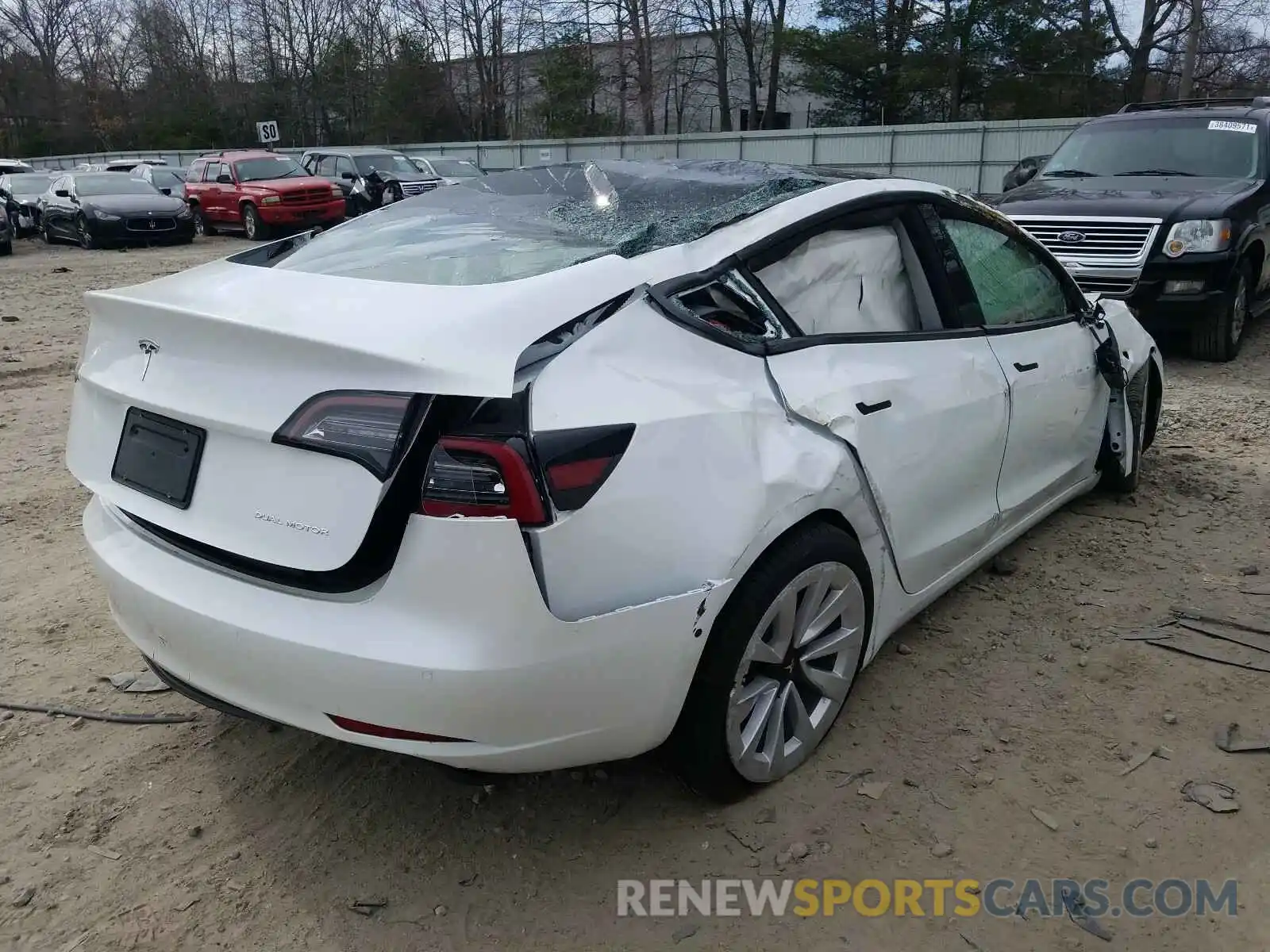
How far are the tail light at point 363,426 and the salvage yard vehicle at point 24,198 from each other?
907 inches

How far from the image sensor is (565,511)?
6.83ft

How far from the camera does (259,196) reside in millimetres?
21000

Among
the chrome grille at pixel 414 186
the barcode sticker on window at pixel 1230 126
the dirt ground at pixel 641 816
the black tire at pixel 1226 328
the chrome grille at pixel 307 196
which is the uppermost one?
the barcode sticker on window at pixel 1230 126

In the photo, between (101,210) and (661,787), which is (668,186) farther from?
(101,210)

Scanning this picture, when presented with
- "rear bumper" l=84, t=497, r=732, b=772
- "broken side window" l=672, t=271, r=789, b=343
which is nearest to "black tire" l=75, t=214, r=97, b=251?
"rear bumper" l=84, t=497, r=732, b=772

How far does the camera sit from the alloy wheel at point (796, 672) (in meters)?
2.56

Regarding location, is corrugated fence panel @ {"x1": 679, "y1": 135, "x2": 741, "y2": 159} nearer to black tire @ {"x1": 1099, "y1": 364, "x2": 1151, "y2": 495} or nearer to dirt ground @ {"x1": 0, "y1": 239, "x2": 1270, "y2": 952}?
black tire @ {"x1": 1099, "y1": 364, "x2": 1151, "y2": 495}

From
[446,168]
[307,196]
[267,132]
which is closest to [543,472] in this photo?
[307,196]

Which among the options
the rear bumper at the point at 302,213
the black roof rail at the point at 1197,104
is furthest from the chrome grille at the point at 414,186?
the black roof rail at the point at 1197,104

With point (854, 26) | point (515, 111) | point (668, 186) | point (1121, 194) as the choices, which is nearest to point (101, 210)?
point (1121, 194)

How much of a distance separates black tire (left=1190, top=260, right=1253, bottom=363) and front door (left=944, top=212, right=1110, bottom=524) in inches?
163

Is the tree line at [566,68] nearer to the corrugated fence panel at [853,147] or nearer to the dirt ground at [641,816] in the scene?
the corrugated fence panel at [853,147]

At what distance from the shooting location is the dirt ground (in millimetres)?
2342

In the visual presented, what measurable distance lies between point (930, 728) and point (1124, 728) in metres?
0.58
